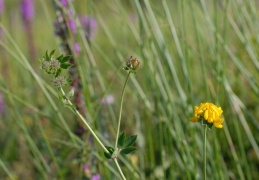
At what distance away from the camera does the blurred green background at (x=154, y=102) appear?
2.79 feet

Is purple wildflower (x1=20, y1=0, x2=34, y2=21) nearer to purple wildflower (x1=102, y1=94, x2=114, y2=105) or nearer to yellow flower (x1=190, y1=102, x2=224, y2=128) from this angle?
purple wildflower (x1=102, y1=94, x2=114, y2=105)

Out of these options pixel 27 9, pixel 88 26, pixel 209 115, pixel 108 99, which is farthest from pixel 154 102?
pixel 27 9

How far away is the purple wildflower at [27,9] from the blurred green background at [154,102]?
0.17 meters

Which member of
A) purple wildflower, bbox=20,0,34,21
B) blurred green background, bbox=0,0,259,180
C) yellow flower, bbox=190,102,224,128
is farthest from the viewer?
purple wildflower, bbox=20,0,34,21

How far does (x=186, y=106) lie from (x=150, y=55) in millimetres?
239

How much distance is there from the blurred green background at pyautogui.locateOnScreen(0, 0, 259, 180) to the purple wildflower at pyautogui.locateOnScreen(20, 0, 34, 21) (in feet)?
0.56

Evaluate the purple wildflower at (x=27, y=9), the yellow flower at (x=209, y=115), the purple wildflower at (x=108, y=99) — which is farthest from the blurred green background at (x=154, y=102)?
the yellow flower at (x=209, y=115)

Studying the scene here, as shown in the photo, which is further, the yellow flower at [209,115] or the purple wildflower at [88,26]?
the purple wildflower at [88,26]

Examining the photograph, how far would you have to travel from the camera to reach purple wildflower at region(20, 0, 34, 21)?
2343 mm

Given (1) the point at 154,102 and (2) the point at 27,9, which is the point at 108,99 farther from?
(2) the point at 27,9

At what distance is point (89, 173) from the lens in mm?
868

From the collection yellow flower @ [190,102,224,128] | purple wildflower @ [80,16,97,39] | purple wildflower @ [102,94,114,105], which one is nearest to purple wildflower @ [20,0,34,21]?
purple wildflower @ [80,16,97,39]

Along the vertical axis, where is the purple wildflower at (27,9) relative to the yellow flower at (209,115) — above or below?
above

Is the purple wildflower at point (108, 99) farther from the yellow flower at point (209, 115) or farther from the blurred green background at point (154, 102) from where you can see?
the yellow flower at point (209, 115)
